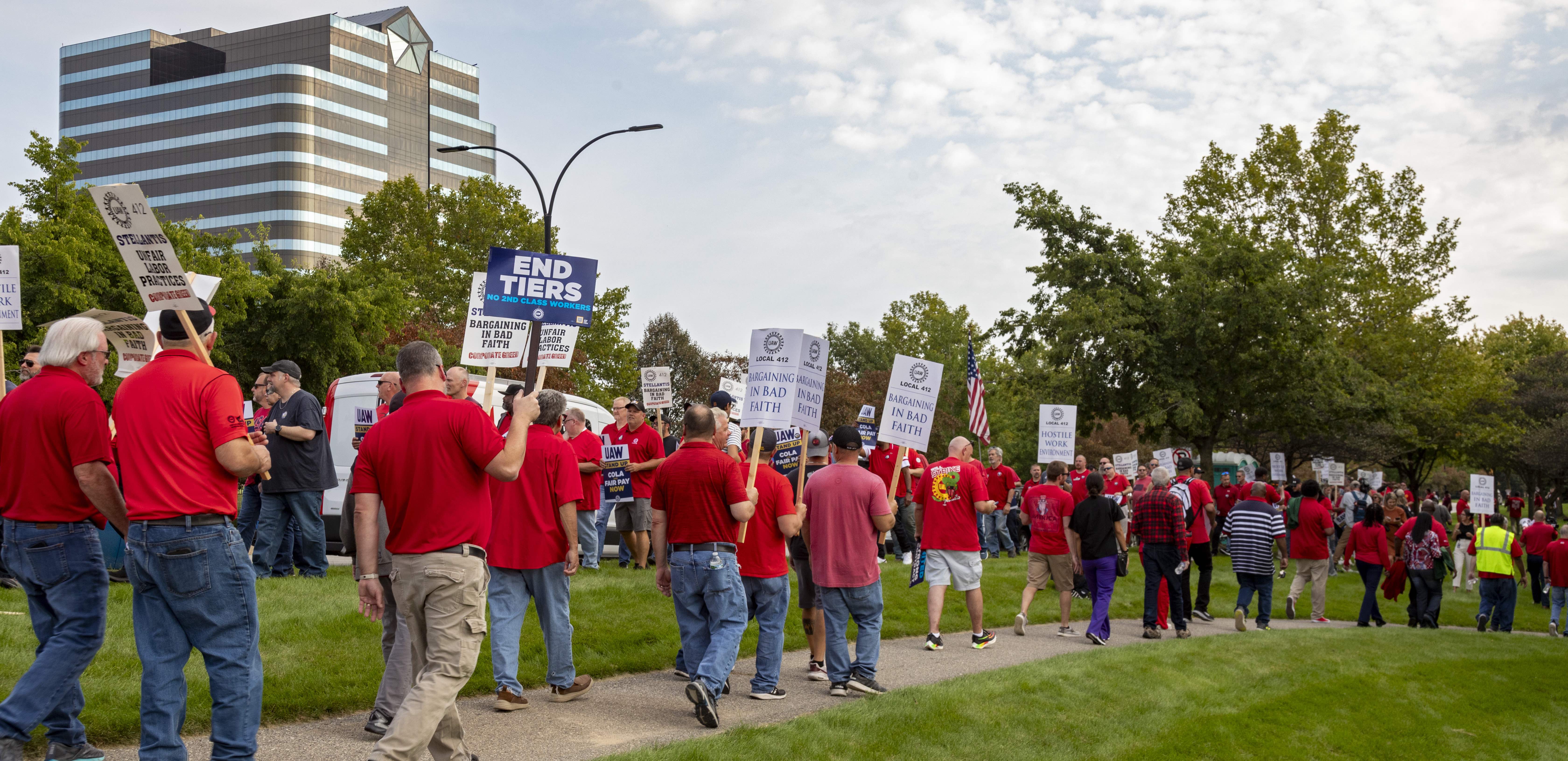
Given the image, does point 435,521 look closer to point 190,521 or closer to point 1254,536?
point 190,521

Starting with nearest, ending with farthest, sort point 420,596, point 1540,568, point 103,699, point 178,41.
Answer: point 420,596
point 103,699
point 1540,568
point 178,41

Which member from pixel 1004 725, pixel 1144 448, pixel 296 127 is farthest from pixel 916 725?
pixel 296 127

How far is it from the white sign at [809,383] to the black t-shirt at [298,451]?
176 inches

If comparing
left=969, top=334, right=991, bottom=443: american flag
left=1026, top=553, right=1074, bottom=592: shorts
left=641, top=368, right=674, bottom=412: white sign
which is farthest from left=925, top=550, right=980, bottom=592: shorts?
left=641, top=368, right=674, bottom=412: white sign

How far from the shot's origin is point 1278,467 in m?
31.4

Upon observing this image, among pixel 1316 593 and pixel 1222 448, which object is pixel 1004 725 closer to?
pixel 1316 593

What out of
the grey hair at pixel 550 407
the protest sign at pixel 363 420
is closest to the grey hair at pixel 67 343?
the grey hair at pixel 550 407

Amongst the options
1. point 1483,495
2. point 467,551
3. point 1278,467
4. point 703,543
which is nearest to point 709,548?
point 703,543

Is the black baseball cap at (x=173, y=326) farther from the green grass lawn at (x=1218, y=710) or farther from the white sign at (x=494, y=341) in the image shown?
the white sign at (x=494, y=341)

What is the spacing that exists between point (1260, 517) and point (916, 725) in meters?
8.90

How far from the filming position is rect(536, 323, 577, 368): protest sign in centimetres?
925

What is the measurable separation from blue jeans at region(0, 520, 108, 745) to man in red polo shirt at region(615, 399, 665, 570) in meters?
7.79

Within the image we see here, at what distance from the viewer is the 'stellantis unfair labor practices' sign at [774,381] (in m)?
8.70

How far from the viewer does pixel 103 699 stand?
258 inches
